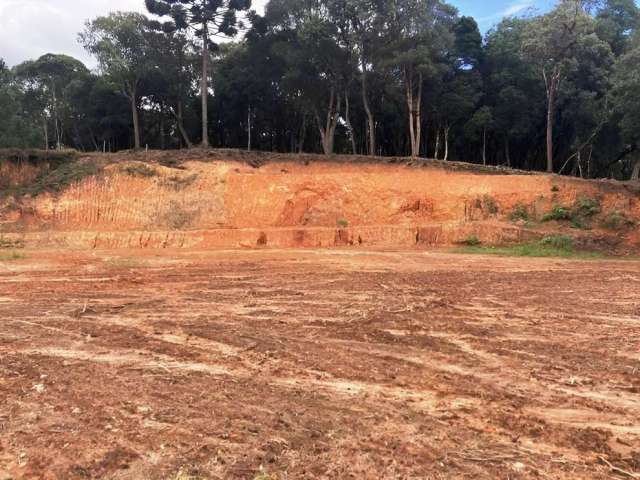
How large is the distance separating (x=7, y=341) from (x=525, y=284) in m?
11.6

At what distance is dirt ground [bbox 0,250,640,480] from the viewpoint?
14.9ft

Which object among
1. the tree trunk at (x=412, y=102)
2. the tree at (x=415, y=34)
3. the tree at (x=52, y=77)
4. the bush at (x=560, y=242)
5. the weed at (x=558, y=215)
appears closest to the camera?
the bush at (x=560, y=242)

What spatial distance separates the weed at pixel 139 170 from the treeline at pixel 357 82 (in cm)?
641

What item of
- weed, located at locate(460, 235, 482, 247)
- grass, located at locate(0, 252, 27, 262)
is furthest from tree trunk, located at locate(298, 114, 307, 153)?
grass, located at locate(0, 252, 27, 262)

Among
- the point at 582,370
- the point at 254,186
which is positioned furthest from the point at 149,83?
the point at 582,370

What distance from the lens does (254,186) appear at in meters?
27.2

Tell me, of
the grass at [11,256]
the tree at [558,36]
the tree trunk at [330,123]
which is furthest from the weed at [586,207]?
the grass at [11,256]

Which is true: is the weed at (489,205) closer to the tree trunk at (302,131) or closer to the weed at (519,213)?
the weed at (519,213)

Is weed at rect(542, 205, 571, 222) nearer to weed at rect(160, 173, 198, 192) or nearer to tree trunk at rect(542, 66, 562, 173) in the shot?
tree trunk at rect(542, 66, 562, 173)

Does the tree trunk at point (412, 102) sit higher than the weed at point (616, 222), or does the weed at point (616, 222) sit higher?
the tree trunk at point (412, 102)

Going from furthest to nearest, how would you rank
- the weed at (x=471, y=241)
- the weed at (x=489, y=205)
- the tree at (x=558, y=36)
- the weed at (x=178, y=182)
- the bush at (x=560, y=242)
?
the tree at (x=558, y=36)
the weed at (x=178, y=182)
the weed at (x=489, y=205)
the weed at (x=471, y=241)
the bush at (x=560, y=242)

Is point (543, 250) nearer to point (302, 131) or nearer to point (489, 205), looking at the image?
point (489, 205)

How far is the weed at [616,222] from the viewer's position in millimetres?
23281

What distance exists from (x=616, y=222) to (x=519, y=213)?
4.04 m
